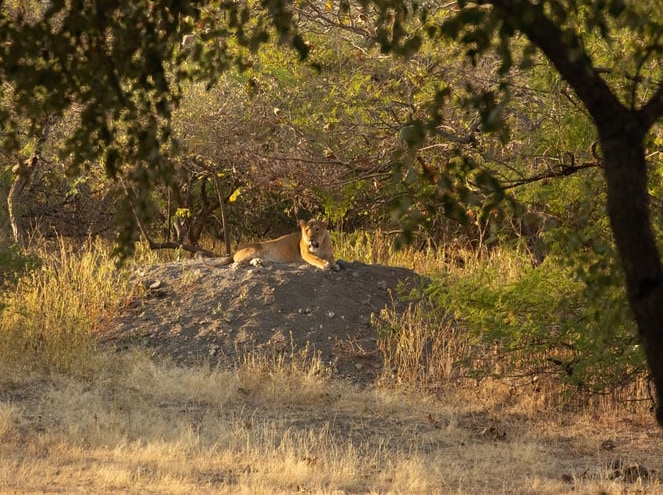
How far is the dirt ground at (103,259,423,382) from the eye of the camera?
14.0 m

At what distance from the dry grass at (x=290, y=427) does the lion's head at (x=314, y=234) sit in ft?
7.70

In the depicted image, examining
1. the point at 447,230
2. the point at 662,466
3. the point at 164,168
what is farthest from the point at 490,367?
the point at 447,230

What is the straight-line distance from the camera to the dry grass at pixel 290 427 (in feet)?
27.2

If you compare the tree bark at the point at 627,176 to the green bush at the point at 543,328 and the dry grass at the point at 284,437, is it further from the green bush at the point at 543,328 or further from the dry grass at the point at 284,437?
the green bush at the point at 543,328

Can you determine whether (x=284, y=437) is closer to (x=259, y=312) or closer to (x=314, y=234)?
(x=259, y=312)

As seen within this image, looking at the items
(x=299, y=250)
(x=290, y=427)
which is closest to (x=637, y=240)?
(x=290, y=427)

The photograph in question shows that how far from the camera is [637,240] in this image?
4.48 metres

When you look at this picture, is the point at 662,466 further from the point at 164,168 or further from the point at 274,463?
the point at 164,168

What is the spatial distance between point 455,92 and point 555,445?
12.1 feet

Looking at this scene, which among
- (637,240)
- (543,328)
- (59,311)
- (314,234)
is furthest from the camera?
(314,234)

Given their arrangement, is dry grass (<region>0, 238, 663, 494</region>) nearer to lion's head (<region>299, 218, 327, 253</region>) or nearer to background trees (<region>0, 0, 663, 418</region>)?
background trees (<region>0, 0, 663, 418</region>)

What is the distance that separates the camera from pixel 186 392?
11.6 meters

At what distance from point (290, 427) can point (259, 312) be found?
4696mm

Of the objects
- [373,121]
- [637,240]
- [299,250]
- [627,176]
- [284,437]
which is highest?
[373,121]
